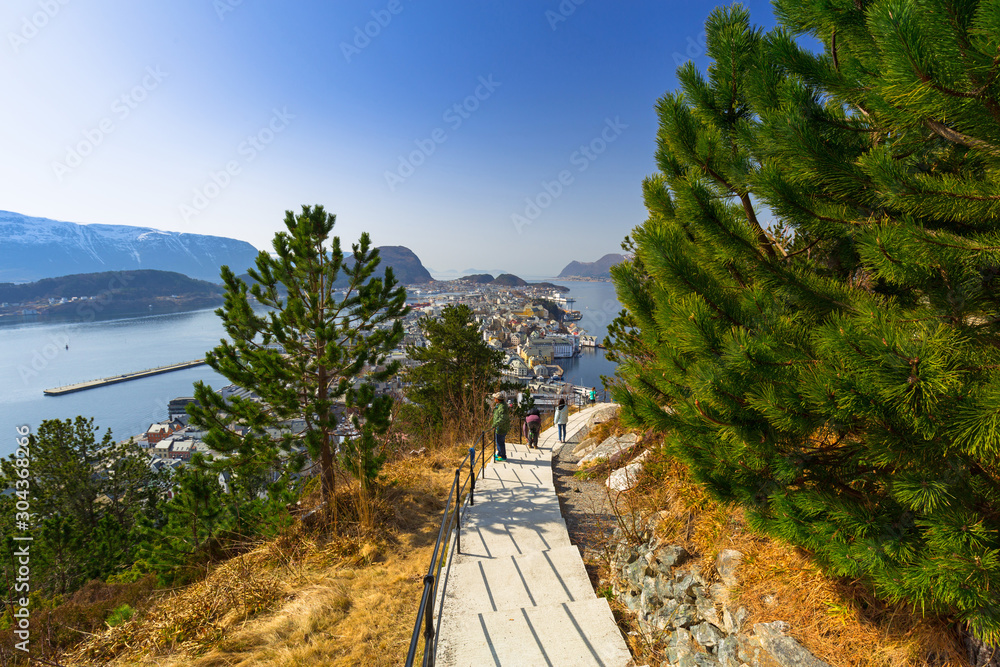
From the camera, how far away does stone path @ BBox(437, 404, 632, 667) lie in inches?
127

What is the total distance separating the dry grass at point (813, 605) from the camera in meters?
2.02

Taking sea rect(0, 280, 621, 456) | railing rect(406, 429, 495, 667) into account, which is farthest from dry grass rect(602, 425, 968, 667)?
sea rect(0, 280, 621, 456)

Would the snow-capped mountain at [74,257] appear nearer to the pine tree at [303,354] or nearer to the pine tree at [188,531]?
the pine tree at [188,531]

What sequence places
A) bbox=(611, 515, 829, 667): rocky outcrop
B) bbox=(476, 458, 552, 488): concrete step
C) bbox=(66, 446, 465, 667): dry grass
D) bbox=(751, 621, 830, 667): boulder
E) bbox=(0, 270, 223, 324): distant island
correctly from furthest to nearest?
bbox=(0, 270, 223, 324): distant island, bbox=(476, 458, 552, 488): concrete step, bbox=(66, 446, 465, 667): dry grass, bbox=(611, 515, 829, 667): rocky outcrop, bbox=(751, 621, 830, 667): boulder

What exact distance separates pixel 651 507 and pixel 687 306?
348 cm

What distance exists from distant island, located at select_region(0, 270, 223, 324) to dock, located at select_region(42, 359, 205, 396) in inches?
2369

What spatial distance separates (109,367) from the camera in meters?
51.4

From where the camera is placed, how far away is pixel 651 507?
480 cm

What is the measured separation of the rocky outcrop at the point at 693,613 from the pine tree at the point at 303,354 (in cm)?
392

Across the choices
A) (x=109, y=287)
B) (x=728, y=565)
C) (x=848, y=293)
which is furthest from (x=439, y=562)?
(x=109, y=287)

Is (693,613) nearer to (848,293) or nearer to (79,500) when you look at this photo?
(848,293)

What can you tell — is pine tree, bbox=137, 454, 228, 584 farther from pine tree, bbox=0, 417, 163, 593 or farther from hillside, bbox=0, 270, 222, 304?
hillside, bbox=0, 270, 222, 304

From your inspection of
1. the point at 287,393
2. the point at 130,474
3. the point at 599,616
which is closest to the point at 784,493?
the point at 599,616

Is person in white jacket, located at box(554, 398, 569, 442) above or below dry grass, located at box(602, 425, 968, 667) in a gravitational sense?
below
